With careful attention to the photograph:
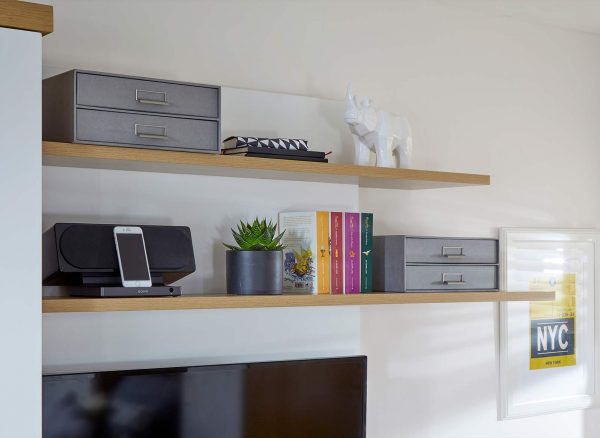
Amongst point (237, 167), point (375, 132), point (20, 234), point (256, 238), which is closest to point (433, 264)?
point (375, 132)

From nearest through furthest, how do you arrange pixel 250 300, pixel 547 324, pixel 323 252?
1. pixel 250 300
2. pixel 323 252
3. pixel 547 324

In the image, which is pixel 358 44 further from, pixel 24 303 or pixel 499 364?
pixel 24 303

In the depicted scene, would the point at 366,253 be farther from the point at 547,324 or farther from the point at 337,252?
the point at 547,324

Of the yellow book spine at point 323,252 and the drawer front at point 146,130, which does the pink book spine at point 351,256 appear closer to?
the yellow book spine at point 323,252

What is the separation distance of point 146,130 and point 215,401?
794 millimetres

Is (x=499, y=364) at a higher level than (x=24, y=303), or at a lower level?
lower

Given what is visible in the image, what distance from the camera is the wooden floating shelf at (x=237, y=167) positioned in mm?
1947

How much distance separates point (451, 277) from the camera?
2.54 metres

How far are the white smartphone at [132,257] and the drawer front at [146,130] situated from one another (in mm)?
231

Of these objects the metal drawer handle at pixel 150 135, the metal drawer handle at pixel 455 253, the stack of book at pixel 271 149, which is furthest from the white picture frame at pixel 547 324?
the metal drawer handle at pixel 150 135

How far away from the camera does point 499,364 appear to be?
9.91 ft

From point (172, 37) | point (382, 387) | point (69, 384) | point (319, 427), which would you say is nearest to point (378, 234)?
point (382, 387)

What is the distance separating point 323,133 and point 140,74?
620 mm

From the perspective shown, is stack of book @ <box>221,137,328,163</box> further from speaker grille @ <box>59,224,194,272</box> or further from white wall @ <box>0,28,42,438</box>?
white wall @ <box>0,28,42,438</box>
